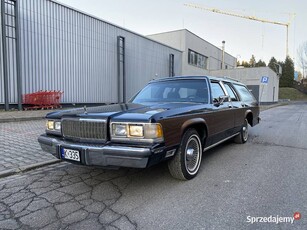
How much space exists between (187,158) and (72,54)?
13569 mm

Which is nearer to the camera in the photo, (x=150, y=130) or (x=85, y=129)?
(x=150, y=130)

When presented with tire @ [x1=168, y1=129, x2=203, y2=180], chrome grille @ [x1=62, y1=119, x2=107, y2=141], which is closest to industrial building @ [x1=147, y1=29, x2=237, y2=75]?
tire @ [x1=168, y1=129, x2=203, y2=180]

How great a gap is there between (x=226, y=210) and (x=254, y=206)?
0.39m

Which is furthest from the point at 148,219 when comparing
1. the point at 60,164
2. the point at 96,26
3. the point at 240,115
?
the point at 96,26

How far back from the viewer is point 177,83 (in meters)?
5.09

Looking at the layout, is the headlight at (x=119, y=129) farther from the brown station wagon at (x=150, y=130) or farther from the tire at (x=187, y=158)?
the tire at (x=187, y=158)

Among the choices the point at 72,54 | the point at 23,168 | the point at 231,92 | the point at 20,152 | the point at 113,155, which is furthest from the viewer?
the point at 72,54

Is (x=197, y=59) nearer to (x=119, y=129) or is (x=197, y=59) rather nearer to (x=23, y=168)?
(x=23, y=168)

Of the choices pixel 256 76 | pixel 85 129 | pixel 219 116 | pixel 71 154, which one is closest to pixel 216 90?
pixel 219 116

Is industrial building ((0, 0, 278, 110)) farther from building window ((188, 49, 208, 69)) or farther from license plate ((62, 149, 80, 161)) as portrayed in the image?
→ license plate ((62, 149, 80, 161))

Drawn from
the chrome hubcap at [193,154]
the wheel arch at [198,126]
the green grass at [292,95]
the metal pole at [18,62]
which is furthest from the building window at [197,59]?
the green grass at [292,95]

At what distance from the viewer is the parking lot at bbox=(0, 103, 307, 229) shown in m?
2.74

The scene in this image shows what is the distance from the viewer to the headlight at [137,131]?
10.2 feet

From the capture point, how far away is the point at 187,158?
3.89 m
